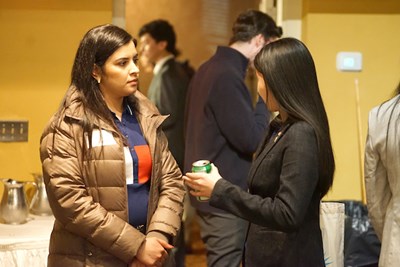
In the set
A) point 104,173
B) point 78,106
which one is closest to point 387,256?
point 104,173

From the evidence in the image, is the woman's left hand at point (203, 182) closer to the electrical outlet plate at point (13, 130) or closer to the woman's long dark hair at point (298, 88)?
the woman's long dark hair at point (298, 88)

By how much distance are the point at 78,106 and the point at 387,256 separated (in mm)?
1189

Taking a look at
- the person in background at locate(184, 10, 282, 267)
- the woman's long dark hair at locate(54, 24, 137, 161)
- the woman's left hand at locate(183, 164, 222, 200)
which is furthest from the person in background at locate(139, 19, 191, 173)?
the woman's left hand at locate(183, 164, 222, 200)

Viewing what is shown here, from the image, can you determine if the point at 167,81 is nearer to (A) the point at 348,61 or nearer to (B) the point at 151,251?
(A) the point at 348,61

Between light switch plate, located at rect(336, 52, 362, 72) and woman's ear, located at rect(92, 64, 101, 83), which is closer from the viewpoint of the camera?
woman's ear, located at rect(92, 64, 101, 83)

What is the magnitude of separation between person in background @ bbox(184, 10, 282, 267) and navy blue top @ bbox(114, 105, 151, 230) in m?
0.92

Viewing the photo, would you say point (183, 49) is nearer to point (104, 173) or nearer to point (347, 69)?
point (347, 69)

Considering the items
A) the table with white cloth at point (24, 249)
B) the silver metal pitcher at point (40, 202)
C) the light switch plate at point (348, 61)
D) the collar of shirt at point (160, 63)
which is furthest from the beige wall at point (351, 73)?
the table with white cloth at point (24, 249)

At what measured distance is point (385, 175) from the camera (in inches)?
95.3

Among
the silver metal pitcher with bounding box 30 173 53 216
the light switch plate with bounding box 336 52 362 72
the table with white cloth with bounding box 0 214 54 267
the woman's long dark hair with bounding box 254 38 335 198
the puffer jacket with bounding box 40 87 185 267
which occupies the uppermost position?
the light switch plate with bounding box 336 52 362 72

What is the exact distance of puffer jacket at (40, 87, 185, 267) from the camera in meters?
2.01

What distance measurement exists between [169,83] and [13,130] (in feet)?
4.41

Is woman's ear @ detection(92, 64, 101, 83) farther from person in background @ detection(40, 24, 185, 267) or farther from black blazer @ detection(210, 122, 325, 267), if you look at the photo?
black blazer @ detection(210, 122, 325, 267)

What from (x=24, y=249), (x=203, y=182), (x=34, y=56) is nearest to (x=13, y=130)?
(x=34, y=56)
